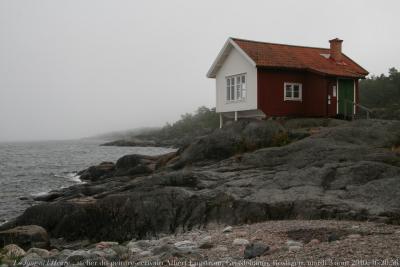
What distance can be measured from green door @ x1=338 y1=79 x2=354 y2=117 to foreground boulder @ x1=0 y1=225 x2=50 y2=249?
22458 millimetres

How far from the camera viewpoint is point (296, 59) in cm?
3041

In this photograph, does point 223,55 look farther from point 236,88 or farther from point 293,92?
point 293,92

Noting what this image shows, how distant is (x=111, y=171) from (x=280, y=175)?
20151mm

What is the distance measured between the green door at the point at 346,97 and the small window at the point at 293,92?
8.65 feet

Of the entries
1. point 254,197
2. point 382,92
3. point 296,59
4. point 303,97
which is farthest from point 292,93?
point 382,92

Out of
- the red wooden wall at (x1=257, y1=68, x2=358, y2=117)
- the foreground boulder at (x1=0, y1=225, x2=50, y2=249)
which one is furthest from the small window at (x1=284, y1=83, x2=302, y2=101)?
the foreground boulder at (x1=0, y1=225, x2=50, y2=249)

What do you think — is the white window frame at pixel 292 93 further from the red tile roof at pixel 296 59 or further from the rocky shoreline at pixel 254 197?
the rocky shoreline at pixel 254 197

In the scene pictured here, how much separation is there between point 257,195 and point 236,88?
721 inches

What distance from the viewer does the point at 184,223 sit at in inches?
508

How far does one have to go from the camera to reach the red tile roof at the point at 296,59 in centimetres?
2884

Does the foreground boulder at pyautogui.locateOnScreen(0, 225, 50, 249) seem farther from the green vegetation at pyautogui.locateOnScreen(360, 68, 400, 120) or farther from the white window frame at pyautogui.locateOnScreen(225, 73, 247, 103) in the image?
the green vegetation at pyautogui.locateOnScreen(360, 68, 400, 120)

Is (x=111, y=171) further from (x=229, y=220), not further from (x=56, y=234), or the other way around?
(x=229, y=220)

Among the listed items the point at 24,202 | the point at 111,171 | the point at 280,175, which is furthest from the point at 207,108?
the point at 280,175

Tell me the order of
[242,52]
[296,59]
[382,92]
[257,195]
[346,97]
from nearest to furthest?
1. [257,195]
2. [242,52]
3. [296,59]
4. [346,97]
5. [382,92]
